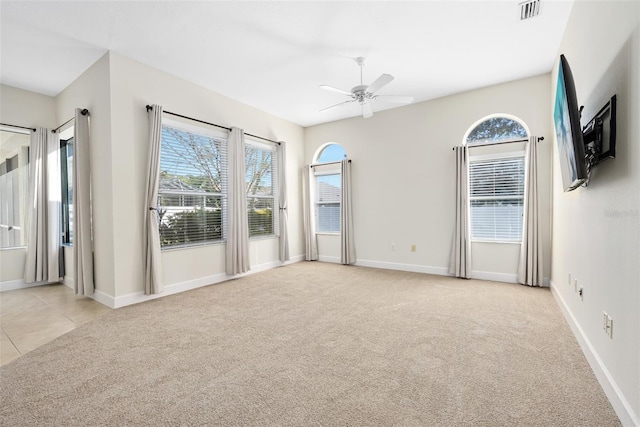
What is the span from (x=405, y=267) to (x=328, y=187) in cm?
233

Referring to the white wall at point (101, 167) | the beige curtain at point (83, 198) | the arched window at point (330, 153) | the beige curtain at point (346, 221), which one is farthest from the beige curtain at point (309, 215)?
the beige curtain at point (83, 198)

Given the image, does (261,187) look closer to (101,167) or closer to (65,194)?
(101,167)

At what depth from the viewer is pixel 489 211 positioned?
15.3 ft

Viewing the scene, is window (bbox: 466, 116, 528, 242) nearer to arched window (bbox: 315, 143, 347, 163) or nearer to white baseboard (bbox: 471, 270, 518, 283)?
white baseboard (bbox: 471, 270, 518, 283)

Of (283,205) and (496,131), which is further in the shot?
(283,205)

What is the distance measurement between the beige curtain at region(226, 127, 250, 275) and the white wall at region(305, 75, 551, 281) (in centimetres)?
211

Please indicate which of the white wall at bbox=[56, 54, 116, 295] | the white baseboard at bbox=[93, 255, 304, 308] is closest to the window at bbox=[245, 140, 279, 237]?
the white baseboard at bbox=[93, 255, 304, 308]

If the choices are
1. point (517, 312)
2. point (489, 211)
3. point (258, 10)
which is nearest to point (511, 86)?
point (489, 211)

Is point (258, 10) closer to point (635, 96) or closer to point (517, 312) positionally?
point (635, 96)

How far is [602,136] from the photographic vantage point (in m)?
1.87

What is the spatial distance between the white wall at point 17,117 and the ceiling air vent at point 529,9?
6.43m

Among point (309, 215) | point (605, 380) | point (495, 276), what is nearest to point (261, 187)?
point (309, 215)

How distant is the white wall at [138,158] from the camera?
351 centimetres

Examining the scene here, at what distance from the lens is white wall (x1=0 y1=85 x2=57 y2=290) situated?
13.7 ft
